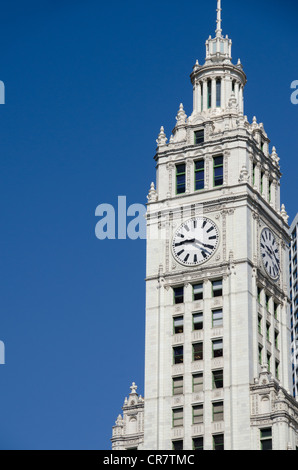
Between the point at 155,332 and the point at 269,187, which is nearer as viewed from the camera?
the point at 155,332

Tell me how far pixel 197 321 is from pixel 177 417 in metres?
9.87

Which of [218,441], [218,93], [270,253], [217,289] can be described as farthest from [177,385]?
[218,93]

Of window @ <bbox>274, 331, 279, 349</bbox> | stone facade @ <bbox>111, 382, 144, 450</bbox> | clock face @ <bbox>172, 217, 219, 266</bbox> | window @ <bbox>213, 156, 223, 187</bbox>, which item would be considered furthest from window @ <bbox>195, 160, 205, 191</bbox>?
stone facade @ <bbox>111, 382, 144, 450</bbox>

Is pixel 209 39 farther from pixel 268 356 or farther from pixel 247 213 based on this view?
pixel 268 356

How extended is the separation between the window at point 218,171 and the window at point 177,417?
2411cm

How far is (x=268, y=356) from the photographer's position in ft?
506

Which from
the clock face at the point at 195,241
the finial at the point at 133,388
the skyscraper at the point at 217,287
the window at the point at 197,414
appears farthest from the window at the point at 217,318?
the finial at the point at 133,388

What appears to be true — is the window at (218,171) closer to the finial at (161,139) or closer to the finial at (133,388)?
the finial at (161,139)

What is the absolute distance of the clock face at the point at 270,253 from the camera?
158m

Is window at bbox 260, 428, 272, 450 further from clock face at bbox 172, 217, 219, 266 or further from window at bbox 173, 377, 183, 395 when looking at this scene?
clock face at bbox 172, 217, 219, 266

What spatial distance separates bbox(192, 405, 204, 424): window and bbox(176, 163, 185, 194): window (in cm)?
2411

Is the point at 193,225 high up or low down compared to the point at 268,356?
up
